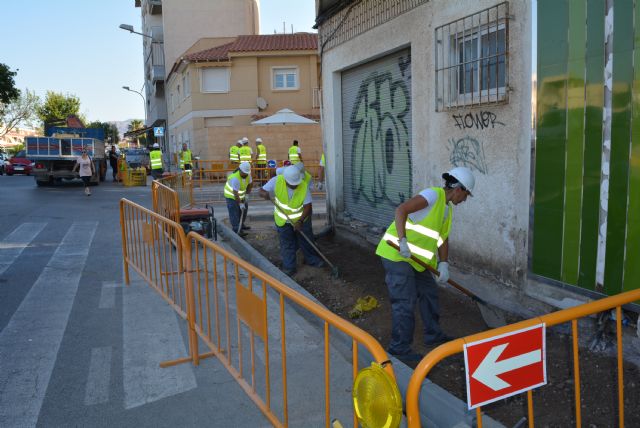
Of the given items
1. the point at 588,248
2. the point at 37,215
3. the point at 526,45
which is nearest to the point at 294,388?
the point at 588,248

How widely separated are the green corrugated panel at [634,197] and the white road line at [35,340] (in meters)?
4.47

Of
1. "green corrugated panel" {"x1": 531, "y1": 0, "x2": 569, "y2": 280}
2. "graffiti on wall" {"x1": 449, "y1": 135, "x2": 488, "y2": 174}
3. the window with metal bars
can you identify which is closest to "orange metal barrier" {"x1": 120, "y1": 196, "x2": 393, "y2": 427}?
"green corrugated panel" {"x1": 531, "y1": 0, "x2": 569, "y2": 280}

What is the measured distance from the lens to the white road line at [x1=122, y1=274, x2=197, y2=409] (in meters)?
4.31

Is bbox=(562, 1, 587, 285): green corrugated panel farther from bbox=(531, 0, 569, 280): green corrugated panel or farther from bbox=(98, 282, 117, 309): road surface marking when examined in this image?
bbox=(98, 282, 117, 309): road surface marking

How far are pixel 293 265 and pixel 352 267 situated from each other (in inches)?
33.0

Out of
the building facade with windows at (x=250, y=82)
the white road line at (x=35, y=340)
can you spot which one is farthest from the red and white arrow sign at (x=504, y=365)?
the building facade with windows at (x=250, y=82)

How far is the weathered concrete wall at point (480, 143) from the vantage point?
17.5ft

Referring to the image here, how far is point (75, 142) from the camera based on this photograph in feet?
77.4

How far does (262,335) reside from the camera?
3.41 metres

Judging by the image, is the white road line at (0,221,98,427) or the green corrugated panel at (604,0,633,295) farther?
the green corrugated panel at (604,0,633,295)

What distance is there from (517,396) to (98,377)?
10.6 ft

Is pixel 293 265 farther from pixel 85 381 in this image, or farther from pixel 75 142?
pixel 75 142

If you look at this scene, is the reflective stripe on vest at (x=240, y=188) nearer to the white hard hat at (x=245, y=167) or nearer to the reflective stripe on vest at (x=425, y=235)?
the white hard hat at (x=245, y=167)

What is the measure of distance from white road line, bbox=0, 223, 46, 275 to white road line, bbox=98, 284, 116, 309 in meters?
1.83
